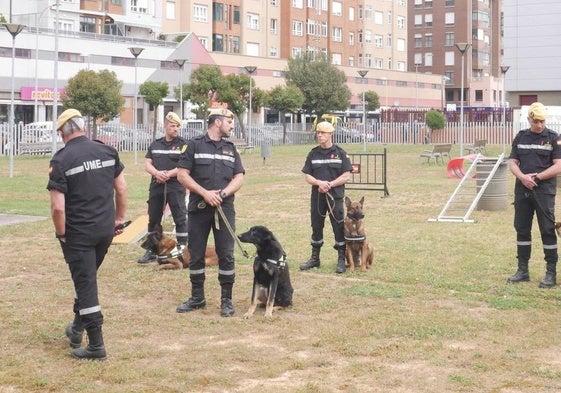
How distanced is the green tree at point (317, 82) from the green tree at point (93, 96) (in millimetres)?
25788

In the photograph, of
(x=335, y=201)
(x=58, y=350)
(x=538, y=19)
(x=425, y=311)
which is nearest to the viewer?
(x=58, y=350)

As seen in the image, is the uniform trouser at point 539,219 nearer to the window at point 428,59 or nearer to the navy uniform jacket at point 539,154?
the navy uniform jacket at point 539,154

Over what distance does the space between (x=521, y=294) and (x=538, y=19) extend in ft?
267

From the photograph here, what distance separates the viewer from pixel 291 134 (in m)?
62.0

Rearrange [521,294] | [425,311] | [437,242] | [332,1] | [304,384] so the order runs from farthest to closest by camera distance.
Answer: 1. [332,1]
2. [437,242]
3. [521,294]
4. [425,311]
5. [304,384]

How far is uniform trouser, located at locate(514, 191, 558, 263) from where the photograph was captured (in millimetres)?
9875

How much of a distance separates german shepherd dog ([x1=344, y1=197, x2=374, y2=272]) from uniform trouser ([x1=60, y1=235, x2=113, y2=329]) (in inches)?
175

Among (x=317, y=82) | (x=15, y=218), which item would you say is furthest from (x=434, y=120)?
(x=15, y=218)

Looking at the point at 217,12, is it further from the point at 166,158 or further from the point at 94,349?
the point at 94,349

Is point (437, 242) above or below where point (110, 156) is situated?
below

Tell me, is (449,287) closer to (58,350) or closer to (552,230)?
(552,230)

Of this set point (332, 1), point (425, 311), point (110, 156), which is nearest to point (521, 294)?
point (425, 311)

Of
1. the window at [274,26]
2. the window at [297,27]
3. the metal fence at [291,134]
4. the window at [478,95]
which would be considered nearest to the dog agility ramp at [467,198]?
the metal fence at [291,134]

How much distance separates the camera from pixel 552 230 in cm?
992
